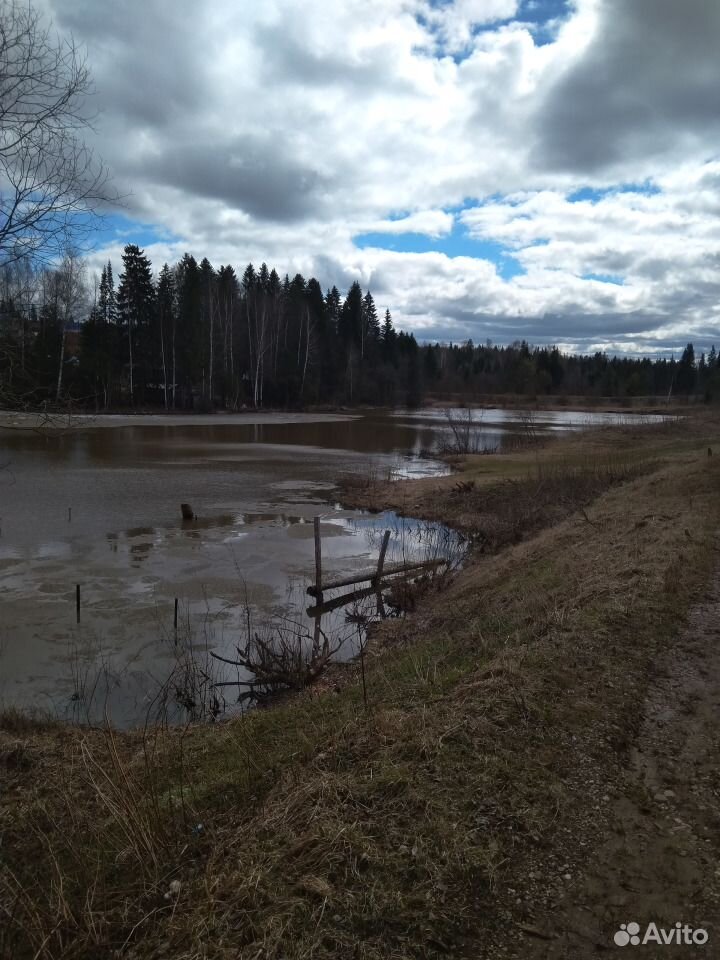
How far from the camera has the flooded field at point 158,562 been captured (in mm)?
8688

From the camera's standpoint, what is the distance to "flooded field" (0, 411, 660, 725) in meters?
8.69

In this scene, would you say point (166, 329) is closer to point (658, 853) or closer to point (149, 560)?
point (149, 560)

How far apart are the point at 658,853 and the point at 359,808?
5.23 feet

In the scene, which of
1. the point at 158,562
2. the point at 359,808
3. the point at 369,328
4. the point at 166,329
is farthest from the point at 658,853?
the point at 369,328

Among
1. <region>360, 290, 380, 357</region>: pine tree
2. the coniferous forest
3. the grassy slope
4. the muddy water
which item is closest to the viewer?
Answer: the grassy slope

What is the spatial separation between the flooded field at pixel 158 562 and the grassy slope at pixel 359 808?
7.18 ft

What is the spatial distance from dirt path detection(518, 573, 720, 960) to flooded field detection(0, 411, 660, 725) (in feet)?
16.7

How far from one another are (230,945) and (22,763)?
424cm

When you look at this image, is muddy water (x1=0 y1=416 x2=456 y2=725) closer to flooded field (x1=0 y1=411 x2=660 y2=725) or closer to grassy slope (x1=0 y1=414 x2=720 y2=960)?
flooded field (x1=0 y1=411 x2=660 y2=725)

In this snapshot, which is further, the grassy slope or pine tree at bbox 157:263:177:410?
pine tree at bbox 157:263:177:410

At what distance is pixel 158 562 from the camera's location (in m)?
14.7

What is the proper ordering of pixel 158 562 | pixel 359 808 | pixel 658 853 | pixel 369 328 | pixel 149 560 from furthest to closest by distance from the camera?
pixel 369 328
pixel 149 560
pixel 158 562
pixel 359 808
pixel 658 853

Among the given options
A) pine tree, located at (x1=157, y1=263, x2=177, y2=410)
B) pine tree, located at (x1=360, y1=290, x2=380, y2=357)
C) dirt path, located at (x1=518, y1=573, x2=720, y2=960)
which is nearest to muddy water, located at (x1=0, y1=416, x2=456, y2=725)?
dirt path, located at (x1=518, y1=573, x2=720, y2=960)

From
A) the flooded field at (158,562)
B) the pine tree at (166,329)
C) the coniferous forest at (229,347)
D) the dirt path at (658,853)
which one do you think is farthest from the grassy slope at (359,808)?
the pine tree at (166,329)
